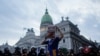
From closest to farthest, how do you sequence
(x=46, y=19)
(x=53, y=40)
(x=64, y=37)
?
1. (x=53, y=40)
2. (x=64, y=37)
3. (x=46, y=19)

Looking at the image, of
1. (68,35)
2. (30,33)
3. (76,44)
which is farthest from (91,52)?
(30,33)

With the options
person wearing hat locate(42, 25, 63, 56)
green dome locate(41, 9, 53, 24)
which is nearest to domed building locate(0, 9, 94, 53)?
green dome locate(41, 9, 53, 24)

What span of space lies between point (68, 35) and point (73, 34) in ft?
9.36

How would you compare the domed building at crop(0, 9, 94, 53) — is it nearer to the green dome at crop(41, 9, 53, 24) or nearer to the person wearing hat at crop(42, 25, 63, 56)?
the green dome at crop(41, 9, 53, 24)

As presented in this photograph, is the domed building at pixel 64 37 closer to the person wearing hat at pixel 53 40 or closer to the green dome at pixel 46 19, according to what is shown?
the green dome at pixel 46 19

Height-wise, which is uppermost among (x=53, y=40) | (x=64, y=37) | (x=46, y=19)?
(x=46, y=19)

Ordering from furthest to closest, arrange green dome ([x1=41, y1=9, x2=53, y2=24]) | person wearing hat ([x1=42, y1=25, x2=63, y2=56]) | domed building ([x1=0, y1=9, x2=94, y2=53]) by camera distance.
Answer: green dome ([x1=41, y1=9, x2=53, y2=24]) < domed building ([x1=0, y1=9, x2=94, y2=53]) < person wearing hat ([x1=42, y1=25, x2=63, y2=56])

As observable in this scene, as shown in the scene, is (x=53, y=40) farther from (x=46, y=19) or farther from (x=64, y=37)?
(x=46, y=19)

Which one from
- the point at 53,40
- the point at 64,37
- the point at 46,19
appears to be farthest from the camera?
the point at 46,19

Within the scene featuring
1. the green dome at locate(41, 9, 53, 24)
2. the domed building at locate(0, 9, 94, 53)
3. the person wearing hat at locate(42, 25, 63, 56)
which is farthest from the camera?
the green dome at locate(41, 9, 53, 24)

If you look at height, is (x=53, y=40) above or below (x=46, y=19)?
below

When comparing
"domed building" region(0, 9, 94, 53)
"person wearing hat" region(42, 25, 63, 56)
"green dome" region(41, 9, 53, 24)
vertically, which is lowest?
"person wearing hat" region(42, 25, 63, 56)

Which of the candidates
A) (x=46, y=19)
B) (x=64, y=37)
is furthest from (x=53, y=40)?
(x=46, y=19)

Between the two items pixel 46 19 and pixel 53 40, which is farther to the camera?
pixel 46 19
